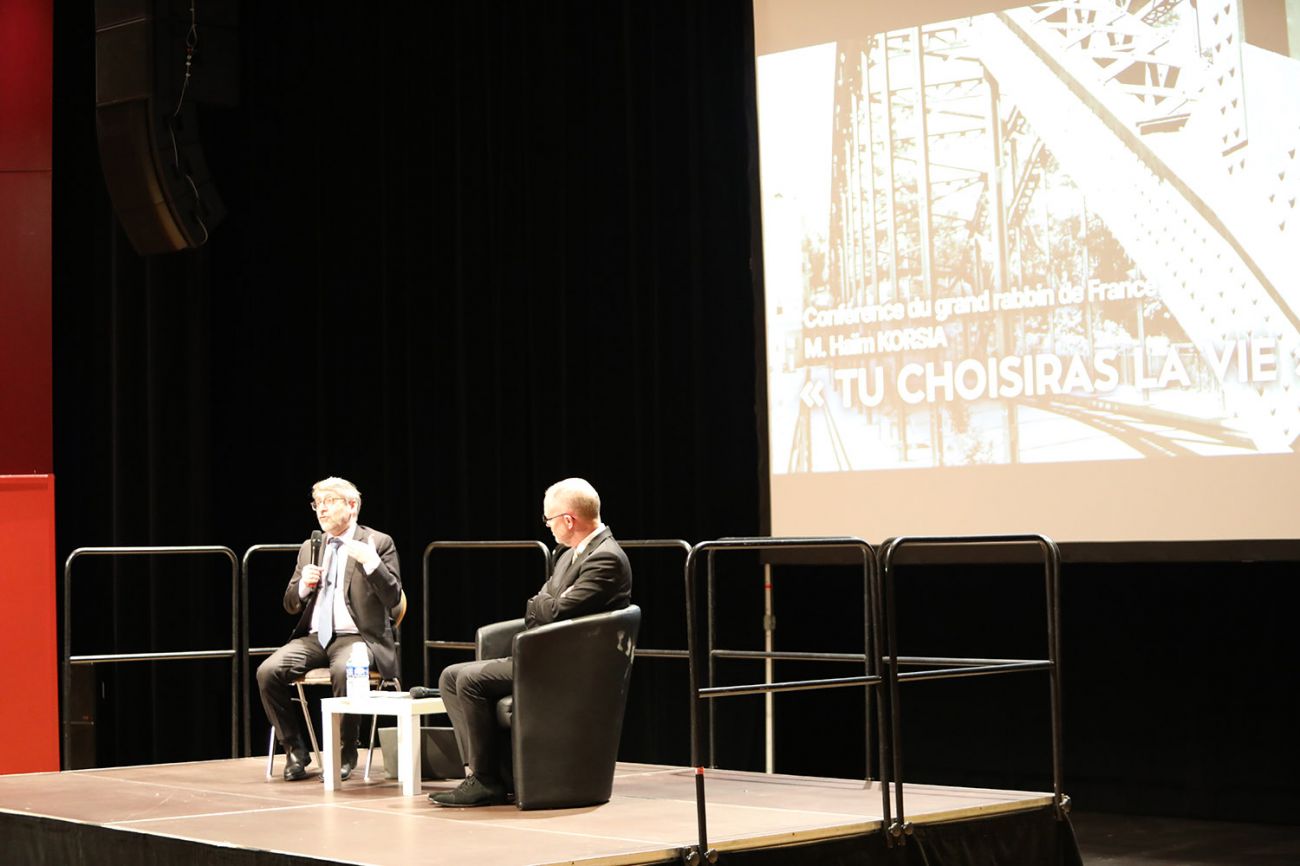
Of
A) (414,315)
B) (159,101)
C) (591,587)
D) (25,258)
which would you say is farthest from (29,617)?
(591,587)

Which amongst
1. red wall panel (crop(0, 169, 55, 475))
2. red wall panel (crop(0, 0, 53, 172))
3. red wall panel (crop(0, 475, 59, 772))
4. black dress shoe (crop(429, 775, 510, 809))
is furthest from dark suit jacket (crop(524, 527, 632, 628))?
red wall panel (crop(0, 0, 53, 172))

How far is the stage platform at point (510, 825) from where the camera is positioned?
4012mm

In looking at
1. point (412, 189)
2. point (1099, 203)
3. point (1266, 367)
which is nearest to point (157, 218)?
point (412, 189)

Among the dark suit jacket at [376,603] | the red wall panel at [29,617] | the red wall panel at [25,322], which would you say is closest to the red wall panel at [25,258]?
the red wall panel at [25,322]

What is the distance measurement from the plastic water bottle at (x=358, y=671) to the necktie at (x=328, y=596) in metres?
0.15

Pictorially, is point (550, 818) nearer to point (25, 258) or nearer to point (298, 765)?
point (298, 765)

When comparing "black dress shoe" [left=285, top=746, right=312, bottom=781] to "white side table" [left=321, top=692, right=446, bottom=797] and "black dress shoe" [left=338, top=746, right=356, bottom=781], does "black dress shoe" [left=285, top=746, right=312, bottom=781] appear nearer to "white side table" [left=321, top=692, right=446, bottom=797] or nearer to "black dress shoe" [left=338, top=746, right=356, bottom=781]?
"black dress shoe" [left=338, top=746, right=356, bottom=781]

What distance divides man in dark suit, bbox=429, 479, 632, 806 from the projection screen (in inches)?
71.1

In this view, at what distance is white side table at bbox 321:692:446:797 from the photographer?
16.7 feet

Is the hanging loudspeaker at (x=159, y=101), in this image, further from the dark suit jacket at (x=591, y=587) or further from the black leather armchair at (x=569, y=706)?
the black leather armchair at (x=569, y=706)

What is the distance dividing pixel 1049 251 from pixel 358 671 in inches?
115

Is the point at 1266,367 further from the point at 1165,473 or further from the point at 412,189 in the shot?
the point at 412,189

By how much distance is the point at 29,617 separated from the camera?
6.67 metres

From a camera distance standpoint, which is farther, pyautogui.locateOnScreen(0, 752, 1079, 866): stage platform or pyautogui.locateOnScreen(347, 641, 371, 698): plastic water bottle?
pyautogui.locateOnScreen(347, 641, 371, 698): plastic water bottle
